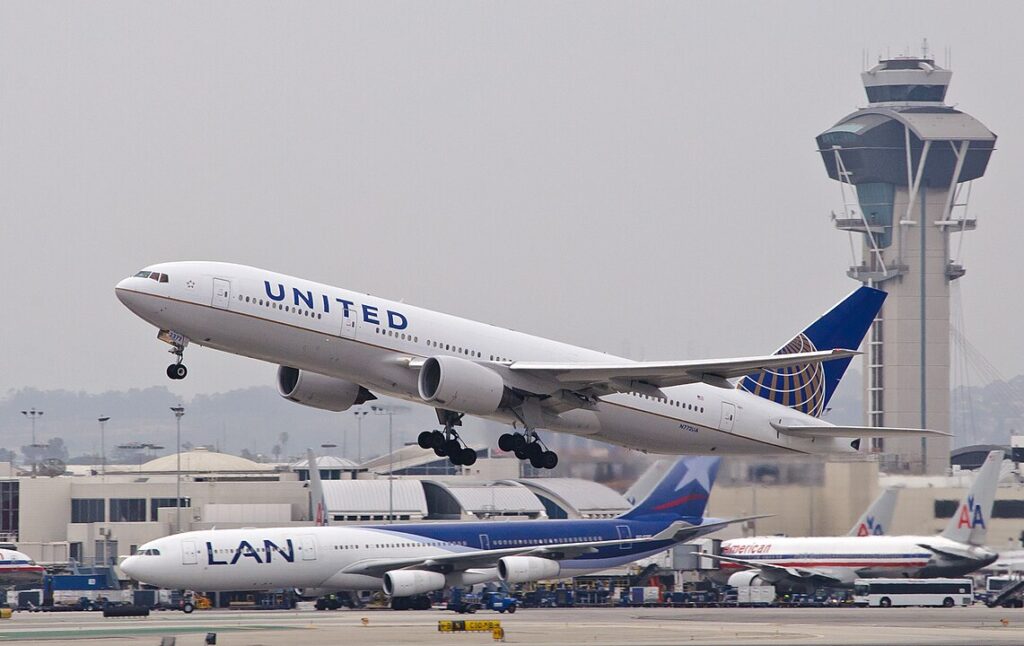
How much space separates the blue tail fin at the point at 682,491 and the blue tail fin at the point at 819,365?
39.6 ft

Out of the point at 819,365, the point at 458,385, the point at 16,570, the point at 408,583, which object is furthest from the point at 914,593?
the point at 16,570

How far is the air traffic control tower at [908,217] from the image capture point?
18025cm

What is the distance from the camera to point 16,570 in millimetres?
72438

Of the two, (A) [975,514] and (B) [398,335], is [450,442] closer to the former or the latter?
(B) [398,335]

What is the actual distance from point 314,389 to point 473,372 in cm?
543

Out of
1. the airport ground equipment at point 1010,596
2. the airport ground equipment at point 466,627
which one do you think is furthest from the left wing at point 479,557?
the airport ground equipment at point 1010,596

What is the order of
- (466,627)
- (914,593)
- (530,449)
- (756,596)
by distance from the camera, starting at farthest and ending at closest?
(756,596) < (914,593) < (466,627) < (530,449)

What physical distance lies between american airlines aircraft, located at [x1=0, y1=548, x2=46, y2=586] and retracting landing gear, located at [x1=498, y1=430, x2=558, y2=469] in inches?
1332

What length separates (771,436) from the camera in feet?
164

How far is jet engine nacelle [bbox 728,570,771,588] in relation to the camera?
230 ft

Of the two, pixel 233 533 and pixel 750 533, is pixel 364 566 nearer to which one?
pixel 233 533

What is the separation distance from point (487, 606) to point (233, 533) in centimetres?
954

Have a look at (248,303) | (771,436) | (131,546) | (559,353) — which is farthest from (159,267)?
(131,546)

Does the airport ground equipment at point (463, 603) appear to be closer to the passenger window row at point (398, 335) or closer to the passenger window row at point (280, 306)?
the passenger window row at point (398, 335)
